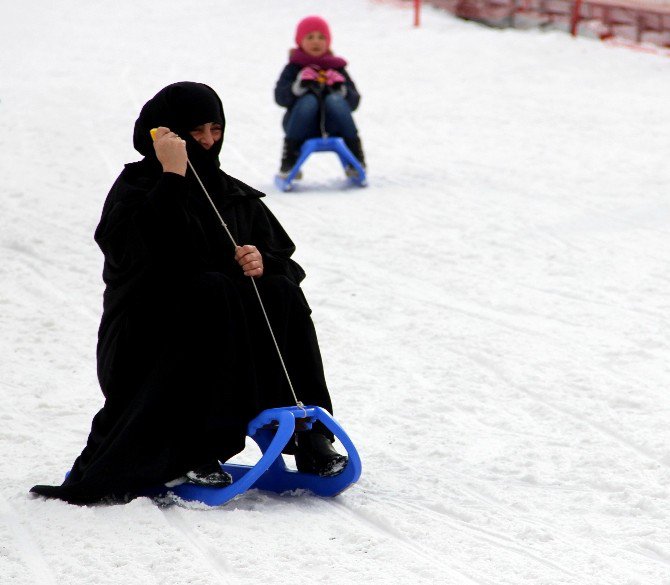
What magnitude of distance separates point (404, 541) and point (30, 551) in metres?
0.98

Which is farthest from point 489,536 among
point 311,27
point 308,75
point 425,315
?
point 311,27

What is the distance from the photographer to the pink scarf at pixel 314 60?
8.48 m

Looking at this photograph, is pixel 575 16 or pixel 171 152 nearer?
pixel 171 152

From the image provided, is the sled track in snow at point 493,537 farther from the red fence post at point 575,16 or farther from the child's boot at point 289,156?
the red fence post at point 575,16

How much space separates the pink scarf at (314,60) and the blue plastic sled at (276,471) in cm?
499

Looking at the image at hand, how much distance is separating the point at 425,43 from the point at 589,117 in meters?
4.05

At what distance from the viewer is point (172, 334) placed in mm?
3582

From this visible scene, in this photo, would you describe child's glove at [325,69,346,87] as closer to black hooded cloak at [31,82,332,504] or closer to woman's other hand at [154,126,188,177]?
black hooded cloak at [31,82,332,504]

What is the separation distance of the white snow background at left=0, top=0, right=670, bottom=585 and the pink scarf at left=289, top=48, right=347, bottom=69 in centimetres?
81

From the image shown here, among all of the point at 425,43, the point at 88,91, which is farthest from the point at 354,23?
the point at 88,91

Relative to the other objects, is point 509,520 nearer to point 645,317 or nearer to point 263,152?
point 645,317

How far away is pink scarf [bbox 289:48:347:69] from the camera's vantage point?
27.8 feet

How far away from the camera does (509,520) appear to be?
3.70 meters

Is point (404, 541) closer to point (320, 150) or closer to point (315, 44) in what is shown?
point (320, 150)
